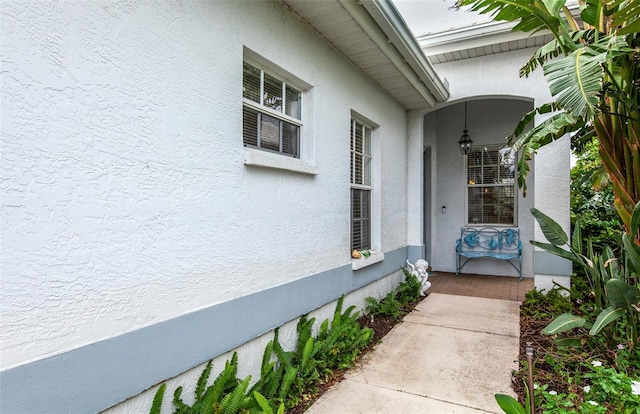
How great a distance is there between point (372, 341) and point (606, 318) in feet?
7.35

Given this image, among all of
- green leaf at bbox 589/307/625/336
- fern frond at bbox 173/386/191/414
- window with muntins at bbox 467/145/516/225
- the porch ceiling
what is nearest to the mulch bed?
fern frond at bbox 173/386/191/414

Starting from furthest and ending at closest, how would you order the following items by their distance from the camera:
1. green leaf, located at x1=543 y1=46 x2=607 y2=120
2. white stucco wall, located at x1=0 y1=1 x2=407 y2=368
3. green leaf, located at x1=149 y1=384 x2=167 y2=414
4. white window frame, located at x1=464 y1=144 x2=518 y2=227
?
1. white window frame, located at x1=464 y1=144 x2=518 y2=227
2. green leaf, located at x1=543 y1=46 x2=607 y2=120
3. green leaf, located at x1=149 y1=384 x2=167 y2=414
4. white stucco wall, located at x1=0 y1=1 x2=407 y2=368

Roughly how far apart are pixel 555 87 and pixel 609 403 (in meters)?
2.41

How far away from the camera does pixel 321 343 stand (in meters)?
3.38

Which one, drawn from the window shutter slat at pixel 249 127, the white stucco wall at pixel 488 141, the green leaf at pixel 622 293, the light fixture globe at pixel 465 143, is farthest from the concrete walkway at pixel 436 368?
the light fixture globe at pixel 465 143

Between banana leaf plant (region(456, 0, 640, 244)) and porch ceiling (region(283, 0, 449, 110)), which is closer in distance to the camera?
banana leaf plant (region(456, 0, 640, 244))

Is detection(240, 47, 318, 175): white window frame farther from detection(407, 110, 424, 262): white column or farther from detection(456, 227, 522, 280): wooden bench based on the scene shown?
detection(456, 227, 522, 280): wooden bench

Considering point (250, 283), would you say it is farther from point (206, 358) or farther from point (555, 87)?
point (555, 87)

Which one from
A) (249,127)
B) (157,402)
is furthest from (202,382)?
(249,127)

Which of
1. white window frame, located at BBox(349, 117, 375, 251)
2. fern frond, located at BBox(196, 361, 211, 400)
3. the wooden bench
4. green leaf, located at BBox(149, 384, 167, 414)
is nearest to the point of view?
green leaf, located at BBox(149, 384, 167, 414)

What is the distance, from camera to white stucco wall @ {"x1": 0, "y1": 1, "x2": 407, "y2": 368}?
160 cm

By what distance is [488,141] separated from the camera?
7.93 metres

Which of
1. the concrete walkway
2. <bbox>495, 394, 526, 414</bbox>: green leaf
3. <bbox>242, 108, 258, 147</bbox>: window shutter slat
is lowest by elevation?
the concrete walkway

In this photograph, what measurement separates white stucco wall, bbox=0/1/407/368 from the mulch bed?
0.99 metres
